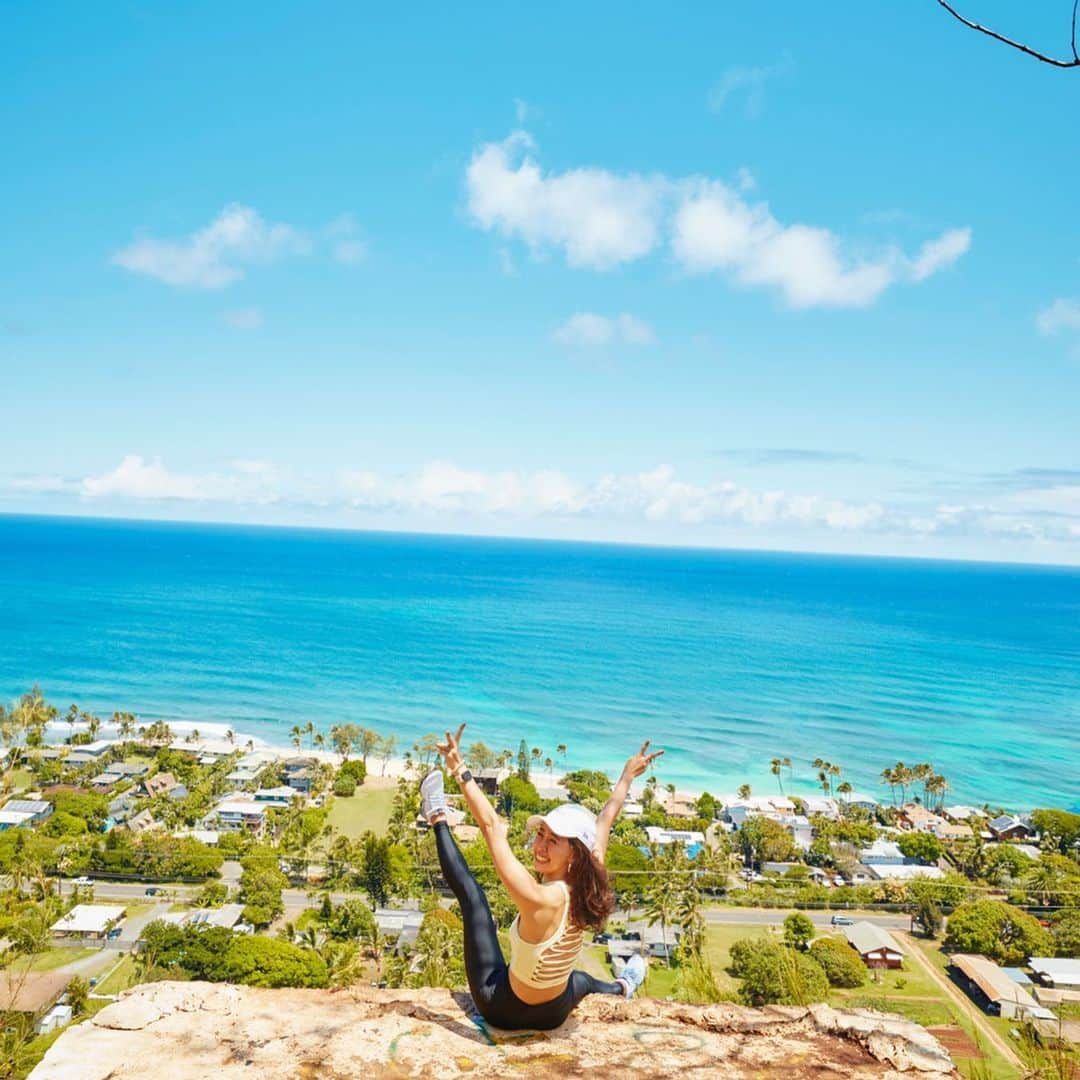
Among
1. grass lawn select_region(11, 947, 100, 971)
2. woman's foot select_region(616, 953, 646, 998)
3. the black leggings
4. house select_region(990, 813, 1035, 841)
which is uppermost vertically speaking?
the black leggings

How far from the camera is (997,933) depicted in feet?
81.4

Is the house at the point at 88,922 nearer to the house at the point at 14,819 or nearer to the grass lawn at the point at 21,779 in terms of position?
the house at the point at 14,819

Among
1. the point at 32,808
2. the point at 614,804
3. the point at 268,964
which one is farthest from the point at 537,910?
the point at 32,808

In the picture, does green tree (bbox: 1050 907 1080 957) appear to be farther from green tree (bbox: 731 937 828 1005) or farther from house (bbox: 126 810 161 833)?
house (bbox: 126 810 161 833)

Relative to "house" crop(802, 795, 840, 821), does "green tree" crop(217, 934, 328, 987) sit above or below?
above

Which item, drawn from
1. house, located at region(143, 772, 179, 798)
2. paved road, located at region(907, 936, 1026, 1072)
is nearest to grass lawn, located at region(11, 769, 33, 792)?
house, located at region(143, 772, 179, 798)

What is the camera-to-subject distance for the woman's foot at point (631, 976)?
463 centimetres

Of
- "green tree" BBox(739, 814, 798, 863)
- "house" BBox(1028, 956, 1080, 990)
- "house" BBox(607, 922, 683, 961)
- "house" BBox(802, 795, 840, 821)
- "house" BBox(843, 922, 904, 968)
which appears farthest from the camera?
"house" BBox(802, 795, 840, 821)

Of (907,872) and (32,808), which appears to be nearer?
(907,872)

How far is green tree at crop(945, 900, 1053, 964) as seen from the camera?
2442 cm

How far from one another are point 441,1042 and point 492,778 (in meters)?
37.4

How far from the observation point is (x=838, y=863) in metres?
33.3

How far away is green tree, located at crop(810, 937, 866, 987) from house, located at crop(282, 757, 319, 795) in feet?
86.1

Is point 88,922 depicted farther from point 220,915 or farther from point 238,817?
point 238,817
